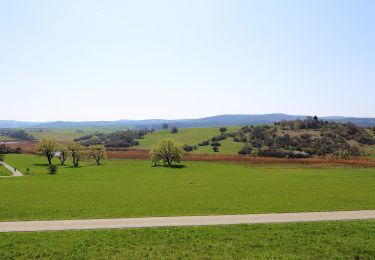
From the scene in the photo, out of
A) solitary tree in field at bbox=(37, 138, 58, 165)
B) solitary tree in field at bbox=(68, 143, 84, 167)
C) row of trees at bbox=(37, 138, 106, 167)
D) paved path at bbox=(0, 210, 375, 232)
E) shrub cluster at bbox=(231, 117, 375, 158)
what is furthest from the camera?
shrub cluster at bbox=(231, 117, 375, 158)

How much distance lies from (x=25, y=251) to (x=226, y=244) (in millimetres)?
10329

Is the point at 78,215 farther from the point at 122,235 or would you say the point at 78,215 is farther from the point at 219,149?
the point at 219,149

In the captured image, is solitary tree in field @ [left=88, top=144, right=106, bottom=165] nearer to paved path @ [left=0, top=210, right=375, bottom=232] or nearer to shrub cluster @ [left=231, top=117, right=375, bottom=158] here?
shrub cluster @ [left=231, top=117, right=375, bottom=158]

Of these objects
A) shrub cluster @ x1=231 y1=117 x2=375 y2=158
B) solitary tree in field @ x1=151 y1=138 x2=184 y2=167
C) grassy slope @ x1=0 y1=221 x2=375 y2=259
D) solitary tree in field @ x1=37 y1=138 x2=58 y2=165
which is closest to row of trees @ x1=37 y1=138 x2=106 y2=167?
solitary tree in field @ x1=37 y1=138 x2=58 y2=165

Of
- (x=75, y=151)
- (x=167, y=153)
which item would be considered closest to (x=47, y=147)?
(x=75, y=151)

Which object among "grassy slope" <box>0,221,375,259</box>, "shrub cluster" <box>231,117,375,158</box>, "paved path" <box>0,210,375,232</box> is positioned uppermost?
"grassy slope" <box>0,221,375,259</box>

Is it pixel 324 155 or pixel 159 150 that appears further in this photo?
pixel 324 155

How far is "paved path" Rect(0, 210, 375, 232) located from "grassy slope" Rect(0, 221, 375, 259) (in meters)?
1.55

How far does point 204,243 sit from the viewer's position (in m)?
19.2

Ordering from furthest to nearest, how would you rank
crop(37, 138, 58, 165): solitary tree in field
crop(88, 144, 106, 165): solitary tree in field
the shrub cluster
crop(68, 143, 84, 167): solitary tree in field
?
the shrub cluster → crop(88, 144, 106, 165): solitary tree in field → crop(68, 143, 84, 167): solitary tree in field → crop(37, 138, 58, 165): solitary tree in field

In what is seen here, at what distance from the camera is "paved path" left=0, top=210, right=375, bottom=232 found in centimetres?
2303

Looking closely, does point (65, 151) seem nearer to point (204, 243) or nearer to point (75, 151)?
point (75, 151)

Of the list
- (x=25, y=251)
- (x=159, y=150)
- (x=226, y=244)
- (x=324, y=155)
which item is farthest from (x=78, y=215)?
(x=324, y=155)

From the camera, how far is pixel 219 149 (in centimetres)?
14825
